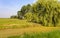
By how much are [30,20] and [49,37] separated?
28.3 metres

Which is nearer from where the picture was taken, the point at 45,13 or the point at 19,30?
the point at 19,30

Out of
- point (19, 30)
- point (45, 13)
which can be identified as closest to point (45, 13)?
point (45, 13)

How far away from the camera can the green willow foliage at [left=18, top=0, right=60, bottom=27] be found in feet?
133

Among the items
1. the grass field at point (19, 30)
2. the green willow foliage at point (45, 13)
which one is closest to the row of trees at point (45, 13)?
the green willow foliage at point (45, 13)

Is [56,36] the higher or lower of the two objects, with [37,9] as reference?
lower

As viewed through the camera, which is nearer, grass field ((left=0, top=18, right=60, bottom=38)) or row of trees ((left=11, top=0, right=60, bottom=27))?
grass field ((left=0, top=18, right=60, bottom=38))

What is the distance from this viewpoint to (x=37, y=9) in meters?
42.3

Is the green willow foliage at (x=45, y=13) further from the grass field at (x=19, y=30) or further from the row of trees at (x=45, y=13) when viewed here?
the grass field at (x=19, y=30)

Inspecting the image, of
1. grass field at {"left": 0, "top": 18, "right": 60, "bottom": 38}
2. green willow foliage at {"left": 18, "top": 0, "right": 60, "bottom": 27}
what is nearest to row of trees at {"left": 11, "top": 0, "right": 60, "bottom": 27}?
green willow foliage at {"left": 18, "top": 0, "right": 60, "bottom": 27}

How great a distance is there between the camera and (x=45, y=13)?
41125 millimetres

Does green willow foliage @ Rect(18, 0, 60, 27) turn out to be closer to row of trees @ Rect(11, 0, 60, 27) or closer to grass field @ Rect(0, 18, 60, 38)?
row of trees @ Rect(11, 0, 60, 27)

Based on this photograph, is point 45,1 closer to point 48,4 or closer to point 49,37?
point 48,4

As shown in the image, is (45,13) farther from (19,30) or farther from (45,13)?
(19,30)

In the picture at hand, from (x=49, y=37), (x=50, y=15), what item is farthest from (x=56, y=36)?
(x=50, y=15)
